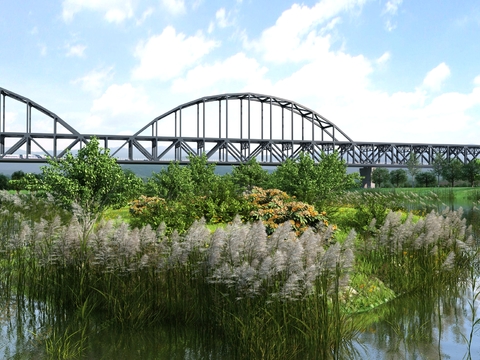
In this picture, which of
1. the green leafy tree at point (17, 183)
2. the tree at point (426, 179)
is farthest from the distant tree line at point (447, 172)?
the green leafy tree at point (17, 183)

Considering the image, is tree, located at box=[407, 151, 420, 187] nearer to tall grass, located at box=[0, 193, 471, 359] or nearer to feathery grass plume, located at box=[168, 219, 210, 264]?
tall grass, located at box=[0, 193, 471, 359]

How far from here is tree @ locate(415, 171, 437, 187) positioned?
8923 centimetres

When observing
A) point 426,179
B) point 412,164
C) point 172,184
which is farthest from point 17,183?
point 426,179

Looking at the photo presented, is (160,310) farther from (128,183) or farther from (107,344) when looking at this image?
(128,183)

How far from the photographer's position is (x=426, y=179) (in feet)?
294

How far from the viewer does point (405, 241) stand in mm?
9797

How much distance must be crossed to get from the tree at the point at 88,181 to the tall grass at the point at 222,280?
337 cm

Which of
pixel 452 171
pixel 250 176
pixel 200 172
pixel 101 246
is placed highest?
pixel 200 172

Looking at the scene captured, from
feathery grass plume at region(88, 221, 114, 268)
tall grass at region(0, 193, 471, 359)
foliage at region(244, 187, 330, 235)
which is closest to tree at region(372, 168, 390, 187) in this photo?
foliage at region(244, 187, 330, 235)

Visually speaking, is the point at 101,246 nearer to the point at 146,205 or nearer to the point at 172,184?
the point at 146,205

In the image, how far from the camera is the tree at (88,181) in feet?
41.3

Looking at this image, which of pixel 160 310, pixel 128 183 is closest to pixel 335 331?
pixel 160 310

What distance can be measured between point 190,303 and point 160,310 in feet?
1.52

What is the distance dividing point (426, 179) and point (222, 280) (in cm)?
9155
